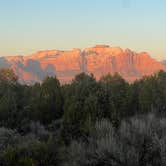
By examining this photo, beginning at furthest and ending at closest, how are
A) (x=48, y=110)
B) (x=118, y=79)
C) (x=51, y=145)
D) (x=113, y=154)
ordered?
(x=118, y=79)
(x=48, y=110)
(x=51, y=145)
(x=113, y=154)

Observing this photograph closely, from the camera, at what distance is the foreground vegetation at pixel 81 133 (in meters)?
10.2

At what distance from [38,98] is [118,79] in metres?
18.6

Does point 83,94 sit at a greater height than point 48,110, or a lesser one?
greater

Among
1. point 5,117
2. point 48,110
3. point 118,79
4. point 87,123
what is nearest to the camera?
point 87,123

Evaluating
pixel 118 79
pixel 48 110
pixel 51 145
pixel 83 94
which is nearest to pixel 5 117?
pixel 48 110

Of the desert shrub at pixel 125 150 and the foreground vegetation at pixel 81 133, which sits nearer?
the desert shrub at pixel 125 150

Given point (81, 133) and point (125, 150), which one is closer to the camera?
point (125, 150)

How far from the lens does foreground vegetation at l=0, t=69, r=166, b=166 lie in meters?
10.2

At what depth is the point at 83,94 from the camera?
16.4m

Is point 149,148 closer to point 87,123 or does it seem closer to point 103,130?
point 103,130

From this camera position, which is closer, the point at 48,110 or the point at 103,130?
the point at 103,130

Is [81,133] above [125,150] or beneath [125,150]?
beneath

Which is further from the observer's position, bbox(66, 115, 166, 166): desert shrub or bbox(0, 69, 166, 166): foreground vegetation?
bbox(0, 69, 166, 166): foreground vegetation

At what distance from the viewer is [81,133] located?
14.9m
